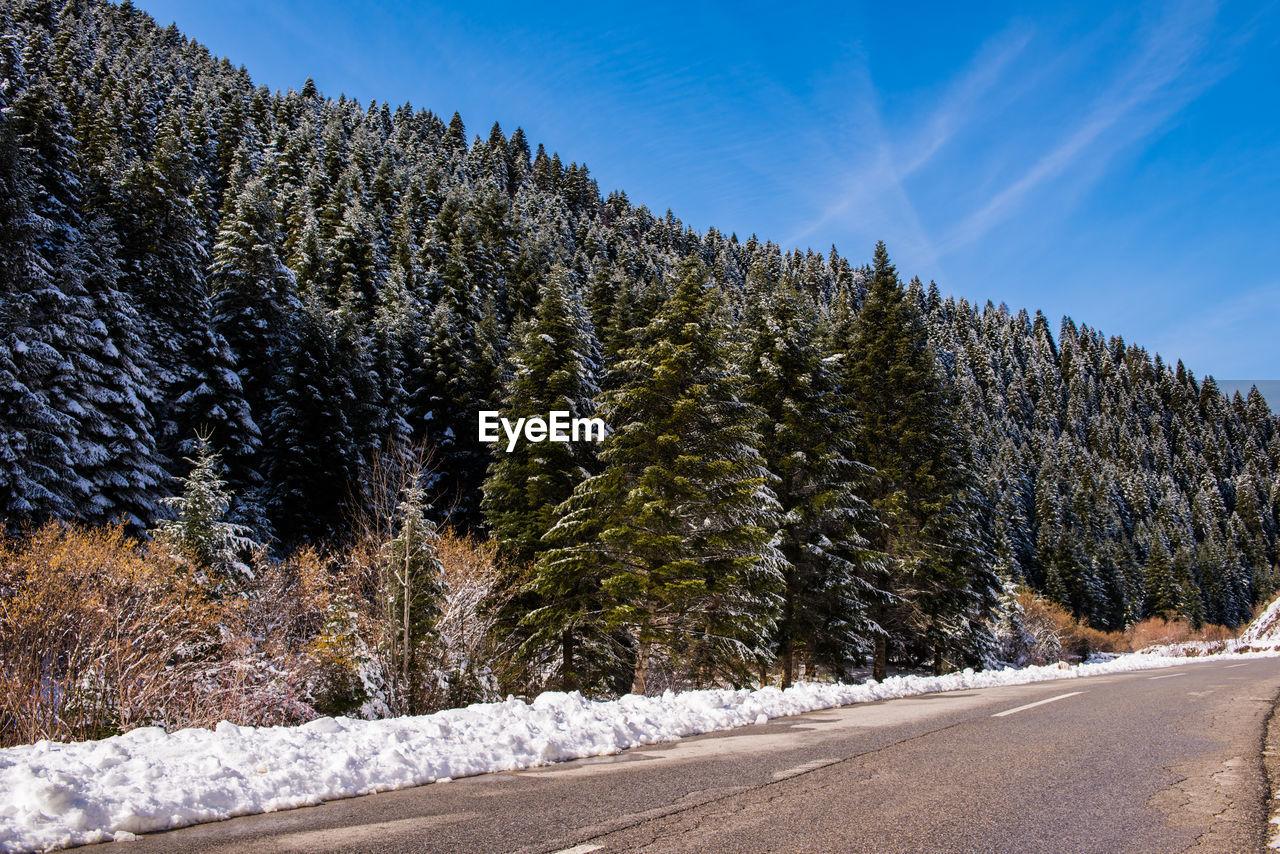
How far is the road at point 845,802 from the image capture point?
3.78 meters

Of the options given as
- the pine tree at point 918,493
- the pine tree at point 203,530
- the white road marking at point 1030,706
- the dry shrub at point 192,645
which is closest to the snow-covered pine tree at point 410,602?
the dry shrub at point 192,645

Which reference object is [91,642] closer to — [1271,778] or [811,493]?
[1271,778]

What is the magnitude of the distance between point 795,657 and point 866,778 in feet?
56.5

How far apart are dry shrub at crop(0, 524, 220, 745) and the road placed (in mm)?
5517

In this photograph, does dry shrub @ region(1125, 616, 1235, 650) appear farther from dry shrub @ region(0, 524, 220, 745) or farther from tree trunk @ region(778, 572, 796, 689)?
dry shrub @ region(0, 524, 220, 745)

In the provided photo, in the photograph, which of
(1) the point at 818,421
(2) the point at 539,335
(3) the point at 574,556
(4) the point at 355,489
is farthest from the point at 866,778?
(4) the point at 355,489

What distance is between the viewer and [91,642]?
9.05 m

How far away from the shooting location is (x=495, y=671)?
1513 centimetres

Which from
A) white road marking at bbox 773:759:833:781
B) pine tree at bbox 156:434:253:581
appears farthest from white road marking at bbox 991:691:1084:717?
pine tree at bbox 156:434:253:581

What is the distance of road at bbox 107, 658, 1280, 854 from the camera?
3779 mm

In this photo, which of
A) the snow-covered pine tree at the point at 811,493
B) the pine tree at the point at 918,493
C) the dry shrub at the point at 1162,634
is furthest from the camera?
the dry shrub at the point at 1162,634

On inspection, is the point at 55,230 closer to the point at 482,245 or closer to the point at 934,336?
the point at 482,245

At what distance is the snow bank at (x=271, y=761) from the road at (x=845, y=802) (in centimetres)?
25

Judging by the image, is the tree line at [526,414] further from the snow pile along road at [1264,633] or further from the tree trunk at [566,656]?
the snow pile along road at [1264,633]
